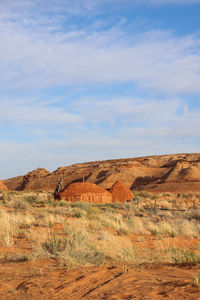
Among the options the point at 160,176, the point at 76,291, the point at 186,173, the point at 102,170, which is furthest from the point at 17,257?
the point at 102,170

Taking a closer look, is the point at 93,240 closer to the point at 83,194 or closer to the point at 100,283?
the point at 100,283

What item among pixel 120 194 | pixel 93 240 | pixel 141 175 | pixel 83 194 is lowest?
pixel 93 240

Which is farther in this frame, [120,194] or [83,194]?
[120,194]

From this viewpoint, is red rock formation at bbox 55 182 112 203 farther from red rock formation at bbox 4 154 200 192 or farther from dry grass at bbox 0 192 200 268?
red rock formation at bbox 4 154 200 192

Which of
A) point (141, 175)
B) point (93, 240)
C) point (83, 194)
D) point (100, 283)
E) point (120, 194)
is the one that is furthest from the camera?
point (141, 175)

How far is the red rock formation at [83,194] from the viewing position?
2397cm

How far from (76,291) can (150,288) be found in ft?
3.47

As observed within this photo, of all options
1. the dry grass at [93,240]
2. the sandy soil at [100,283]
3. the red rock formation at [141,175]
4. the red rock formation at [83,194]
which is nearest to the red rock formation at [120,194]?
the red rock formation at [83,194]

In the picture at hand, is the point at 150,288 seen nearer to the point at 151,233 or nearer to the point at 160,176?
the point at 151,233

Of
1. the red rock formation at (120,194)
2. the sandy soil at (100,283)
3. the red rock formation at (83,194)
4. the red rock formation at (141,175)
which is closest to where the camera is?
the sandy soil at (100,283)

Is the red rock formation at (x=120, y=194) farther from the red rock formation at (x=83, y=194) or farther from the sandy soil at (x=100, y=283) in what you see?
the sandy soil at (x=100, y=283)

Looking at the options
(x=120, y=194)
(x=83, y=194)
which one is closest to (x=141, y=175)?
(x=120, y=194)

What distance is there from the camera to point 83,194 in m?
24.2

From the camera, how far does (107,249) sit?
6926 millimetres
